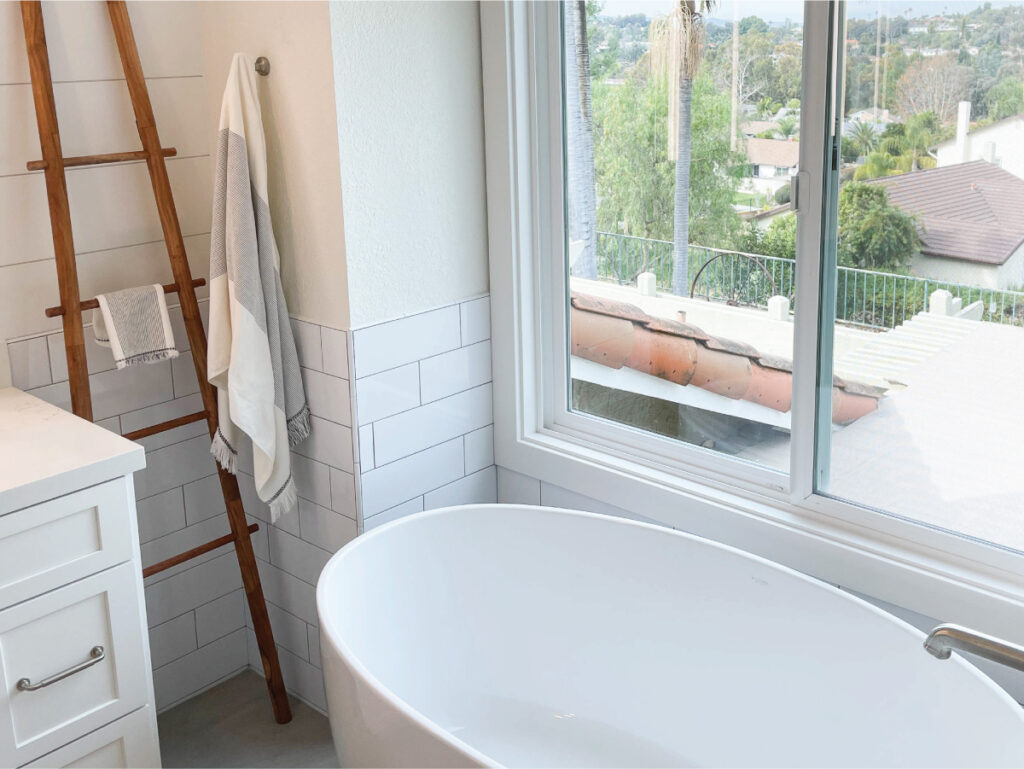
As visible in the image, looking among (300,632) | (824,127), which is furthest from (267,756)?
(824,127)

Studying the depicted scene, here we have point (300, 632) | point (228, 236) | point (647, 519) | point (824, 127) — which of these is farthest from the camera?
point (300, 632)

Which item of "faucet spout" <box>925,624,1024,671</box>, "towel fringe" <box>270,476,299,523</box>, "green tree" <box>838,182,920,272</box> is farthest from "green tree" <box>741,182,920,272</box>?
"towel fringe" <box>270,476,299,523</box>

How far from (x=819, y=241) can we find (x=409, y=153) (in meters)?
0.95

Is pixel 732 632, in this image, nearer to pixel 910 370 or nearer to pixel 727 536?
pixel 727 536

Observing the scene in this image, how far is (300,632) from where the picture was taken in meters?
2.75

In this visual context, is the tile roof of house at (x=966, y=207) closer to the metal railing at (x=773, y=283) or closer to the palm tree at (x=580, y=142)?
the metal railing at (x=773, y=283)

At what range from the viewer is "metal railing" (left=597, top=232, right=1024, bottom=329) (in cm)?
196

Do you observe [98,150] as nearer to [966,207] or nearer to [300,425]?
[300,425]

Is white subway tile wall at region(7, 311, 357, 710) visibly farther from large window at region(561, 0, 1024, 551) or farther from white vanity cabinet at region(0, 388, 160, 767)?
large window at region(561, 0, 1024, 551)

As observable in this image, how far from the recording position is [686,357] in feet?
8.17

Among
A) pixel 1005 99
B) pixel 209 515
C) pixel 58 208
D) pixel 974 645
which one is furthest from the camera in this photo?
pixel 209 515

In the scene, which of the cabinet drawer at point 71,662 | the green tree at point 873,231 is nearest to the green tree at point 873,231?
the green tree at point 873,231

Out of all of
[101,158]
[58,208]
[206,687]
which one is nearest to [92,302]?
[58,208]

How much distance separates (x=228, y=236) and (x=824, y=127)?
1286 millimetres
